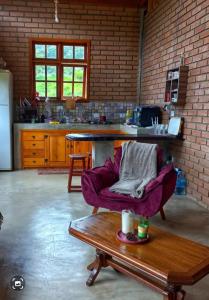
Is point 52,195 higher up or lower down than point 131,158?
lower down

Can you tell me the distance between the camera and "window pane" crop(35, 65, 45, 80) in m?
6.07

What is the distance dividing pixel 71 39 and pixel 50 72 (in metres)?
0.78

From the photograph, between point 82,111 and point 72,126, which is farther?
point 82,111

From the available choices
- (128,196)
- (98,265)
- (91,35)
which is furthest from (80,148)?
(98,265)

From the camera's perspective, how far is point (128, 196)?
291 centimetres

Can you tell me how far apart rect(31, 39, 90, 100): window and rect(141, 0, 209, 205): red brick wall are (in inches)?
65.8

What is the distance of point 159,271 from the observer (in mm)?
1614

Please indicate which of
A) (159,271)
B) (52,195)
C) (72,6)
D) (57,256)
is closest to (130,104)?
(72,6)

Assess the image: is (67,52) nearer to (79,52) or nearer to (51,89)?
(79,52)

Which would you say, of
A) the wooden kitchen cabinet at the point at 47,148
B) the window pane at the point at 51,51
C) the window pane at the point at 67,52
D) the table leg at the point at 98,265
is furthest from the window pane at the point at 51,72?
the table leg at the point at 98,265

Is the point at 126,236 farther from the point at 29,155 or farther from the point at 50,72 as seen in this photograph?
the point at 50,72

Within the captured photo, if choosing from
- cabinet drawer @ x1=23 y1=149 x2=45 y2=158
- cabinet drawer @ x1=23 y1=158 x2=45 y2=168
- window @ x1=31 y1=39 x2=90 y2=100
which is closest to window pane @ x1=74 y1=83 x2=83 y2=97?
window @ x1=31 y1=39 x2=90 y2=100

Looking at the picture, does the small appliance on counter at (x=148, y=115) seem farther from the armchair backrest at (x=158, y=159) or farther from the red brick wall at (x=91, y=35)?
the armchair backrest at (x=158, y=159)

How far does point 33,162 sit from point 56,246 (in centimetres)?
326
